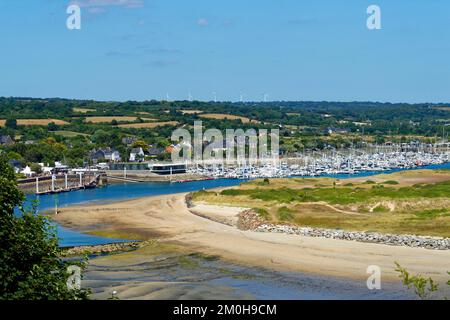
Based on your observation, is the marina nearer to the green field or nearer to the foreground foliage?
the green field

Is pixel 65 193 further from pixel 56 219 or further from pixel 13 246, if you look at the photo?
pixel 13 246

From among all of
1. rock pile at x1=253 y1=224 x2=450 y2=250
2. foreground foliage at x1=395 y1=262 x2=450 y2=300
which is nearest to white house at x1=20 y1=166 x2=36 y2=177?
rock pile at x1=253 y1=224 x2=450 y2=250

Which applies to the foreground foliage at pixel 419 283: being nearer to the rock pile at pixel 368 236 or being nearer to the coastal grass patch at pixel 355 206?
the rock pile at pixel 368 236

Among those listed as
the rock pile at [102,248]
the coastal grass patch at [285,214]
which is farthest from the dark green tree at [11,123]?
the rock pile at [102,248]

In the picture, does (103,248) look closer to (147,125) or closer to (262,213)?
(262,213)

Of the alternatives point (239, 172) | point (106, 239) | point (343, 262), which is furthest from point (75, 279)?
point (239, 172)
